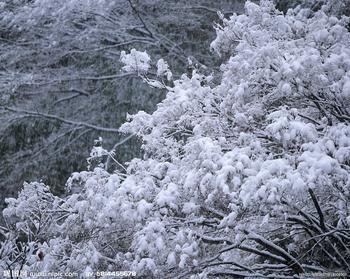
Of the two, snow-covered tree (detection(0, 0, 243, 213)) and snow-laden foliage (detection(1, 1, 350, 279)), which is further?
snow-covered tree (detection(0, 0, 243, 213))

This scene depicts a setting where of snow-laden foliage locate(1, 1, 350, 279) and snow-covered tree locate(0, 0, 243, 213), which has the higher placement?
snow-laden foliage locate(1, 1, 350, 279)

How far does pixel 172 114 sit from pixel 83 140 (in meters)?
5.76

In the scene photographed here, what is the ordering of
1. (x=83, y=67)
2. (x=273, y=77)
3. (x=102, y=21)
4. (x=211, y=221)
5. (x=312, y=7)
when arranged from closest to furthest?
(x=273, y=77) → (x=211, y=221) → (x=312, y=7) → (x=102, y=21) → (x=83, y=67)

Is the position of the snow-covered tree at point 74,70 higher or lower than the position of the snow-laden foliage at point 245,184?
lower

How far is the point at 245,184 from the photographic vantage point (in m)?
2.84

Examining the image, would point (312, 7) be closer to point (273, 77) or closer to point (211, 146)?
point (273, 77)

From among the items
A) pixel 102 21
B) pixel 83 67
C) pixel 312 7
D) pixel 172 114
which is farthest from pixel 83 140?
pixel 172 114

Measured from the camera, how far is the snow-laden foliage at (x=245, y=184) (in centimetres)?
293

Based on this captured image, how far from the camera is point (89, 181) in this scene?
3961 mm

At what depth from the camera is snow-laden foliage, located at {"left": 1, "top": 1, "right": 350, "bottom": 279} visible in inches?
115

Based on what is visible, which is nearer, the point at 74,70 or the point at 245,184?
the point at 245,184

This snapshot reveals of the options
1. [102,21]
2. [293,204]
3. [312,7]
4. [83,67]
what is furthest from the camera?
[83,67]

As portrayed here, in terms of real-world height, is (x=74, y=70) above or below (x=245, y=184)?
below

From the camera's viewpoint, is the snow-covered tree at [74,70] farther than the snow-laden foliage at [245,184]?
Yes
